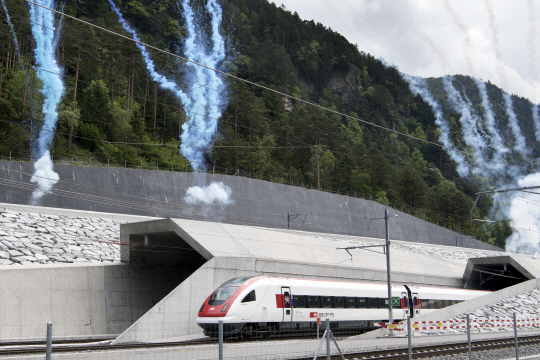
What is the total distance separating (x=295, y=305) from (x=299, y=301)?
A: 33 centimetres

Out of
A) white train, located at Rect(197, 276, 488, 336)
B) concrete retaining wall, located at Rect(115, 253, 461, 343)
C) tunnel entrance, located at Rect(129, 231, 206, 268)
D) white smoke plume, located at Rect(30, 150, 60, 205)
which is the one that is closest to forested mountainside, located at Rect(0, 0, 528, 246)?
white smoke plume, located at Rect(30, 150, 60, 205)

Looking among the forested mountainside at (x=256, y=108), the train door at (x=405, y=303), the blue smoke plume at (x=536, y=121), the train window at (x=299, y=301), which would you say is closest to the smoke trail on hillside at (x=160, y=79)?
the forested mountainside at (x=256, y=108)

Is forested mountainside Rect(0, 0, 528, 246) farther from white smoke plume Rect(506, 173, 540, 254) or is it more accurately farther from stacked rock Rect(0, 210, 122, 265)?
stacked rock Rect(0, 210, 122, 265)

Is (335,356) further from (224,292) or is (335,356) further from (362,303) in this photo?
(362,303)

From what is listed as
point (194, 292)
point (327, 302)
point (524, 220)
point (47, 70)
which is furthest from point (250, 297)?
point (524, 220)

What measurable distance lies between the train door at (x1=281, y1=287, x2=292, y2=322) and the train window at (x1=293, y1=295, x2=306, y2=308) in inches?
13.8

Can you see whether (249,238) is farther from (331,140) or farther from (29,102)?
(331,140)

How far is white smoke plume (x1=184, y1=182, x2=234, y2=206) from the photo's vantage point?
4675 cm

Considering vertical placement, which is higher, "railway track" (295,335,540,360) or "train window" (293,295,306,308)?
"train window" (293,295,306,308)

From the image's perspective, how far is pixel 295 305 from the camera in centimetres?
2330

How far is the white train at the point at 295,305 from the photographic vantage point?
20.6 m

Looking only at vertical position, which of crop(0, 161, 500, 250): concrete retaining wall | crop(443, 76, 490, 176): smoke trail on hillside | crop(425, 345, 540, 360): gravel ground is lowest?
crop(425, 345, 540, 360): gravel ground

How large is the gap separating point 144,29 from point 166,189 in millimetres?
84109

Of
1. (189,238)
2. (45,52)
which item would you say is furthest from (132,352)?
(45,52)
